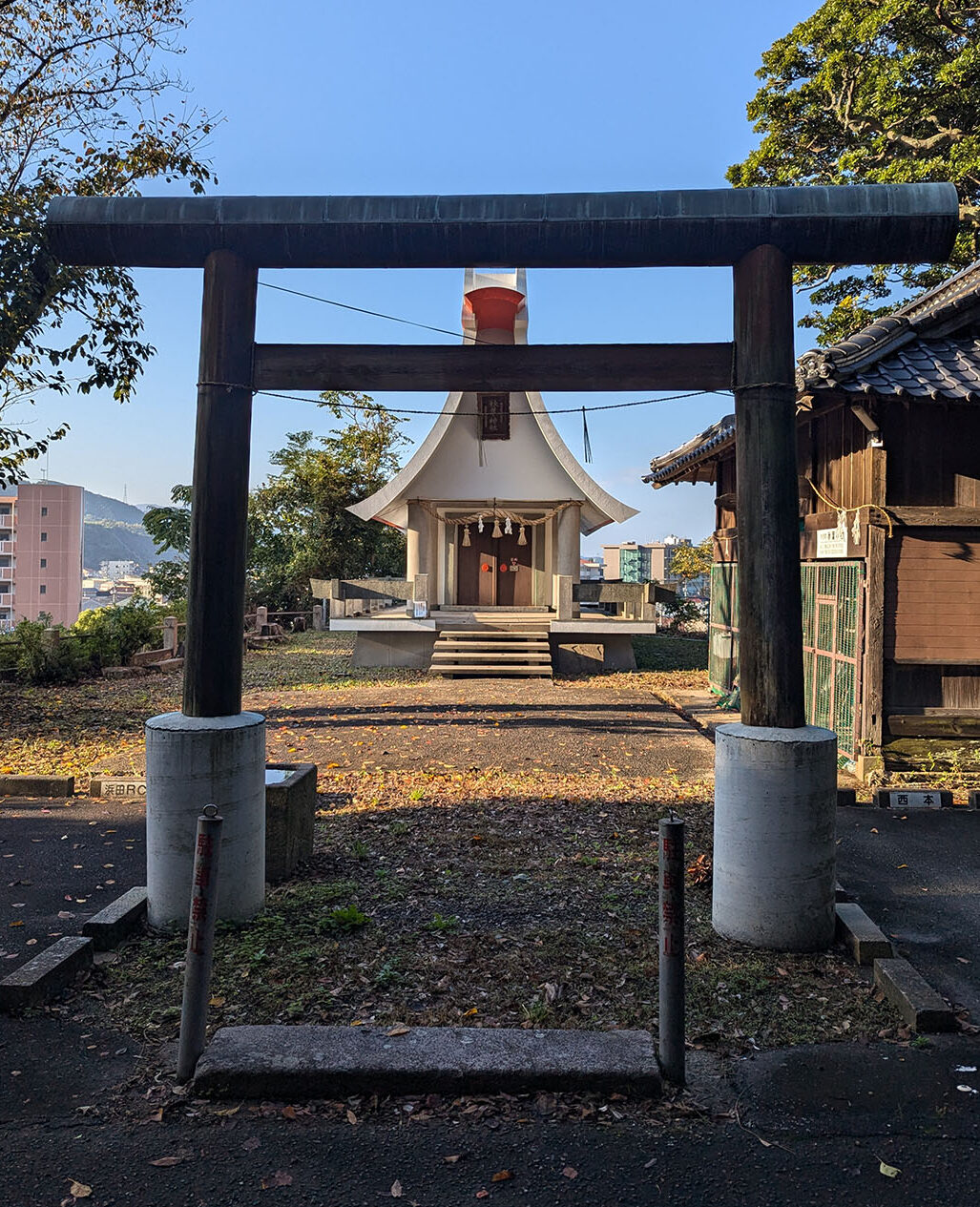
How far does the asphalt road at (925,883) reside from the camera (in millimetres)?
4637

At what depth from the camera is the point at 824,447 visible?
10.7 m

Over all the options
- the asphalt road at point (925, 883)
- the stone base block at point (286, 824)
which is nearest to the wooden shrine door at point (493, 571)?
the asphalt road at point (925, 883)

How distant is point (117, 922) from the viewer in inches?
185

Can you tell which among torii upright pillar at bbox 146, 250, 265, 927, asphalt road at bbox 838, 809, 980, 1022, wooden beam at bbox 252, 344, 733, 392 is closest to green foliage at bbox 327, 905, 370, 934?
torii upright pillar at bbox 146, 250, 265, 927

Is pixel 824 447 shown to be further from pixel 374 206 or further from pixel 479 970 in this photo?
pixel 479 970

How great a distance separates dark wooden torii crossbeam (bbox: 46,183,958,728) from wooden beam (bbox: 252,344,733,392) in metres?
0.04

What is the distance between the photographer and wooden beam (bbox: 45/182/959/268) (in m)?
4.91

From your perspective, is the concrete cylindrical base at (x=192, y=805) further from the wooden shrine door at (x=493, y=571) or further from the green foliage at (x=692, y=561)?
the green foliage at (x=692, y=561)

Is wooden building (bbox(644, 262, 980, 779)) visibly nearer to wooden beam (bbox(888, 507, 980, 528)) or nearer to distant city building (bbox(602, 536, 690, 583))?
wooden beam (bbox(888, 507, 980, 528))

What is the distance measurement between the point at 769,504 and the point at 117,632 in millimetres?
15519

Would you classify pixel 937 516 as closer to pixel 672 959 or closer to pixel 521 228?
pixel 521 228

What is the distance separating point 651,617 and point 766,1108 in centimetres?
1511

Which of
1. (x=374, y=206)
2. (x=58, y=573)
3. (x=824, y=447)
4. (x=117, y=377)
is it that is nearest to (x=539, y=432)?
(x=824, y=447)

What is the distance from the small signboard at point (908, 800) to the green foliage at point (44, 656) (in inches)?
546
